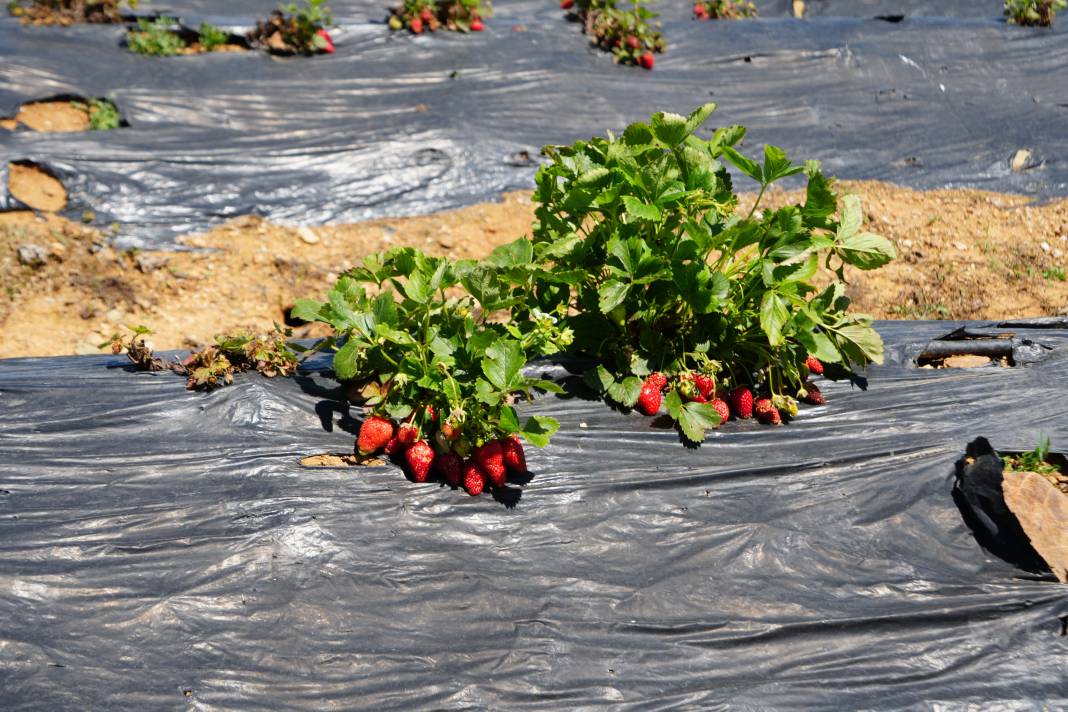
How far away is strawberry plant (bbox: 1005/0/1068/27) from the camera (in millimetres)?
7258

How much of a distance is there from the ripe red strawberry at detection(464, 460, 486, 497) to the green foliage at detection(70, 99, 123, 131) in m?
4.35

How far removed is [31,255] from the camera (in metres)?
4.76

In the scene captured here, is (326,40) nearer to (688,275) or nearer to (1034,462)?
(688,275)

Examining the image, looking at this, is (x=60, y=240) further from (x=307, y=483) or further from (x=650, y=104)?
(x=650, y=104)

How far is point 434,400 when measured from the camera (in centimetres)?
255

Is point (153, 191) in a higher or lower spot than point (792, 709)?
higher

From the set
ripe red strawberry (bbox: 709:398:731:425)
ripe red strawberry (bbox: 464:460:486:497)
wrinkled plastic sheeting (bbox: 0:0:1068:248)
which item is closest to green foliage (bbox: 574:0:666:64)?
wrinkled plastic sheeting (bbox: 0:0:1068:248)

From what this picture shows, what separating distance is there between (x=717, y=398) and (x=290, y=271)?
2964 mm

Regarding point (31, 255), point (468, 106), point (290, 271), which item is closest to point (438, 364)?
point (290, 271)

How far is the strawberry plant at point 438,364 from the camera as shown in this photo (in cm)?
246

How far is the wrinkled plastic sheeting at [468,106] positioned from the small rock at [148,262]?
0.12 meters

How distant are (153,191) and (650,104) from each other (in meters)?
3.48

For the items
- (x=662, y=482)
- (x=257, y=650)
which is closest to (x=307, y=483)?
(x=257, y=650)

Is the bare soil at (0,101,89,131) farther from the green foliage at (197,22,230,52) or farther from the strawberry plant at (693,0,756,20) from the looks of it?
the strawberry plant at (693,0,756,20)
